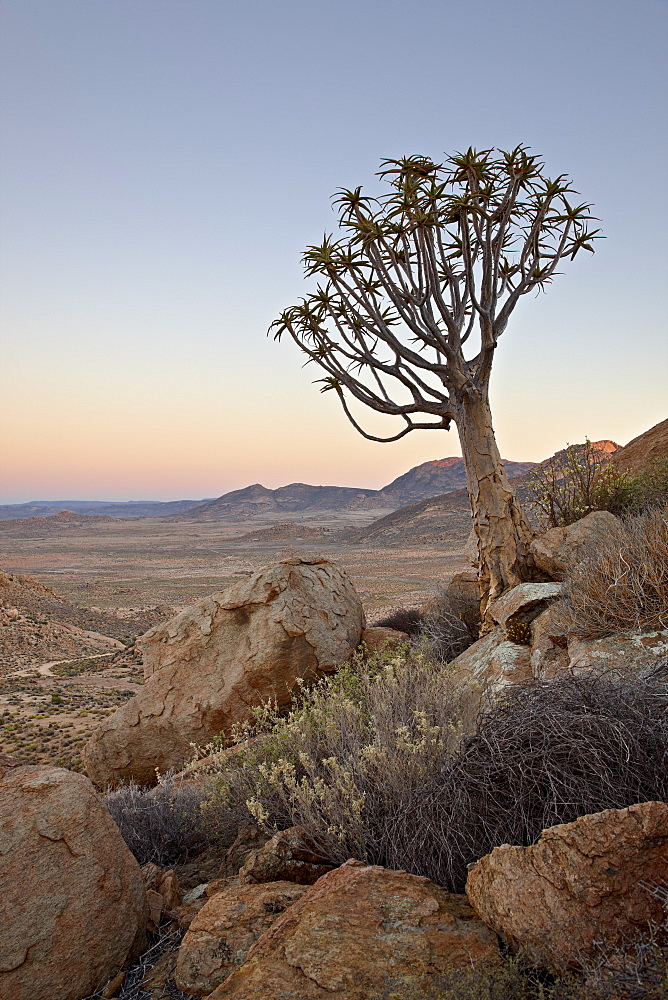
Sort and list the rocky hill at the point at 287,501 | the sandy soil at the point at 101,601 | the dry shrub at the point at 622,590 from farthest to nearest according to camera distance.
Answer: the rocky hill at the point at 287,501 → the sandy soil at the point at 101,601 → the dry shrub at the point at 622,590

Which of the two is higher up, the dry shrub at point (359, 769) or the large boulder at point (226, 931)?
the dry shrub at point (359, 769)

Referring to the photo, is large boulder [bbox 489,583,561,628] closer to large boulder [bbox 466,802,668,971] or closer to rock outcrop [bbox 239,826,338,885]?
rock outcrop [bbox 239,826,338,885]

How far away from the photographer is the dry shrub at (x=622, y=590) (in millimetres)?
4574

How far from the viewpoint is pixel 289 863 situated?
3.18m

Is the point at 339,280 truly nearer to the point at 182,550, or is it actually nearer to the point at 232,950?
the point at 232,950

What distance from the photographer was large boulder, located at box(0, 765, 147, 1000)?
2717mm

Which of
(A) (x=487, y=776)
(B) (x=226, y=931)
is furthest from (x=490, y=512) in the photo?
(B) (x=226, y=931)

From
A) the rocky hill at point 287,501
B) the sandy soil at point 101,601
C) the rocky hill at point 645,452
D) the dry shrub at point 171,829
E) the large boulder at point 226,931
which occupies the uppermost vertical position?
the rocky hill at point 287,501

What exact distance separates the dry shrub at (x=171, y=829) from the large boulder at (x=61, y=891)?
1.14 metres

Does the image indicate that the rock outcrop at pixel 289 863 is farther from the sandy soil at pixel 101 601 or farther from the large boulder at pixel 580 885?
the sandy soil at pixel 101 601

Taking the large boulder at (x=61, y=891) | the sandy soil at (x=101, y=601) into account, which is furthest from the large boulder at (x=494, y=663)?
the sandy soil at (x=101, y=601)

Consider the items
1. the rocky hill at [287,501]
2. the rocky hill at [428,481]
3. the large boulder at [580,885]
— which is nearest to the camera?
the large boulder at [580,885]

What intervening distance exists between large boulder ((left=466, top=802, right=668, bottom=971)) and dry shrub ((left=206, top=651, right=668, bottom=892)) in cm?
38

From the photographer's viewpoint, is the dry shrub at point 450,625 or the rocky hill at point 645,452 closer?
the dry shrub at point 450,625
